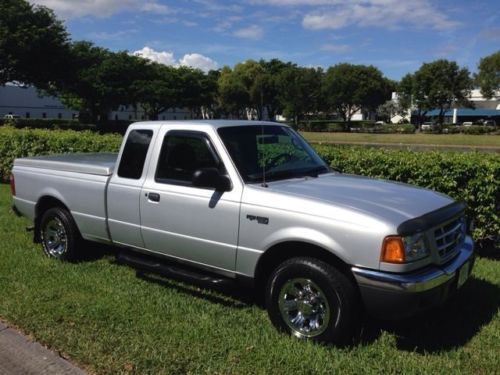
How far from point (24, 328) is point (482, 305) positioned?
4.23 meters

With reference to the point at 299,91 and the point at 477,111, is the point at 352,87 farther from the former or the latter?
the point at 477,111

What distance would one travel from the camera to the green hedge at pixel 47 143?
11.4m

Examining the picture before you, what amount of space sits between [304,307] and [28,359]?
216 cm

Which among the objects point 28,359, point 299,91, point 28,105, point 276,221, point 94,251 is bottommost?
point 28,359

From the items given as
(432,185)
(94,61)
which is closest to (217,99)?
(94,61)

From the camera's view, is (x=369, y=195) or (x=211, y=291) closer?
(x=369, y=195)

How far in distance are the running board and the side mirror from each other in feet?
2.73

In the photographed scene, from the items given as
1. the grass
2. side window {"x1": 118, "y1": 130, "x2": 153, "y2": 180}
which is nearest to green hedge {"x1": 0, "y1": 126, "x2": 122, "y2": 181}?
side window {"x1": 118, "y1": 130, "x2": 153, "y2": 180}

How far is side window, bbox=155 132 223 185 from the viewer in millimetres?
5035

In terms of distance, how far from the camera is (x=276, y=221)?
4.32 metres

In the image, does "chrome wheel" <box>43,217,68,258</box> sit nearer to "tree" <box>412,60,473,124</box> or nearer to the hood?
the hood

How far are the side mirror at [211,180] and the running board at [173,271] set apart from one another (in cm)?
83

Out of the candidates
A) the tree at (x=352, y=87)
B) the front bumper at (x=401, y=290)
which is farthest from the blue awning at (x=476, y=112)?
the front bumper at (x=401, y=290)

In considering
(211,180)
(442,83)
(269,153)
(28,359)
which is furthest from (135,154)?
(442,83)
